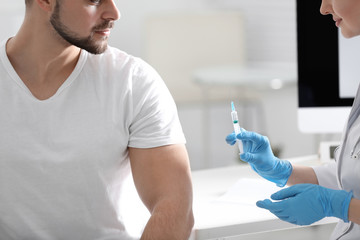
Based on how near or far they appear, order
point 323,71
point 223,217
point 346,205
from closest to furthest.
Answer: point 346,205 < point 223,217 < point 323,71

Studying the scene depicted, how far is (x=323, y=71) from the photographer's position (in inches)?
71.8

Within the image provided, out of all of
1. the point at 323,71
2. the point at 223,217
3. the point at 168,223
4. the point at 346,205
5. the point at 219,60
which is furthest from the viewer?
the point at 219,60

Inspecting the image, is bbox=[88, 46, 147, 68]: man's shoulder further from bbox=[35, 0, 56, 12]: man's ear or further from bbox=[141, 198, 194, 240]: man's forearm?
bbox=[141, 198, 194, 240]: man's forearm

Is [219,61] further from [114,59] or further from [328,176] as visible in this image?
[328,176]

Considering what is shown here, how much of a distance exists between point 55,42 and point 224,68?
123 inches

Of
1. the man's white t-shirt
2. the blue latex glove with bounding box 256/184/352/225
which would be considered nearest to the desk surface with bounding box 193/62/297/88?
the man's white t-shirt

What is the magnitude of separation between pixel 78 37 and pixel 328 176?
0.67 meters

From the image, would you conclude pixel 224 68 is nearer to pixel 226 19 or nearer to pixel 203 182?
pixel 226 19

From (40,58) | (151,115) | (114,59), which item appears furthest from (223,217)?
(40,58)

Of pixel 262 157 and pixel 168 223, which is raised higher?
pixel 262 157

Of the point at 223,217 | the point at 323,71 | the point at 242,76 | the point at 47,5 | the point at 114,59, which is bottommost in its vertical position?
the point at 242,76

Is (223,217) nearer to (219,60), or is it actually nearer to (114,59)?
(114,59)

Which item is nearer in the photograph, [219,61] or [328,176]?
[328,176]

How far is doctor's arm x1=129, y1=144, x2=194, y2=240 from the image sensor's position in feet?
4.60
